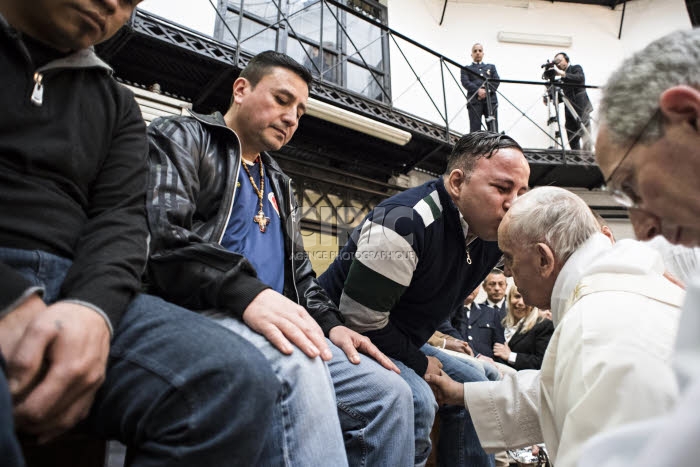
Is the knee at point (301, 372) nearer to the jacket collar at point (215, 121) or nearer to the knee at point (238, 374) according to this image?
the knee at point (238, 374)

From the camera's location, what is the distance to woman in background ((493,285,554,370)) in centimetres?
376

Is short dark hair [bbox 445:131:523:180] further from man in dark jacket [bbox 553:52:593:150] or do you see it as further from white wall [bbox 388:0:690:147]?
man in dark jacket [bbox 553:52:593:150]

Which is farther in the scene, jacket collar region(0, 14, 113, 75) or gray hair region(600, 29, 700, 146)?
jacket collar region(0, 14, 113, 75)

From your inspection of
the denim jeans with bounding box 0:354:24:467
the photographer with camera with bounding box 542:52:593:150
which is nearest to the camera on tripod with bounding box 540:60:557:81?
the photographer with camera with bounding box 542:52:593:150

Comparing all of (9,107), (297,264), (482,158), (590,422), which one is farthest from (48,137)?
(482,158)

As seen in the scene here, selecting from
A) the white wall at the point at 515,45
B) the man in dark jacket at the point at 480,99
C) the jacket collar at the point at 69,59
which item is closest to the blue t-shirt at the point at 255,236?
the jacket collar at the point at 69,59

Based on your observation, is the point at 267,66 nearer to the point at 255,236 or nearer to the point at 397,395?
the point at 255,236

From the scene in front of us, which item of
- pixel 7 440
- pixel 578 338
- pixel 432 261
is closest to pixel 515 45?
pixel 432 261

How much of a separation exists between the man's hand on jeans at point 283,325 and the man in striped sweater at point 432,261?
76cm

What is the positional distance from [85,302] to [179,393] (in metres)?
0.22

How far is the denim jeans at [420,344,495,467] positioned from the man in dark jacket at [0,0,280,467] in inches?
61.0

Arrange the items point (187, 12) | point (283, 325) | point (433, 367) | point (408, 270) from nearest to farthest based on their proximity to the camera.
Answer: point (283, 325) → point (408, 270) → point (433, 367) → point (187, 12)

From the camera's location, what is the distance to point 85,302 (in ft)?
2.69

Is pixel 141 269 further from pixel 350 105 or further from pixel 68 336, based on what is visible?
pixel 350 105
